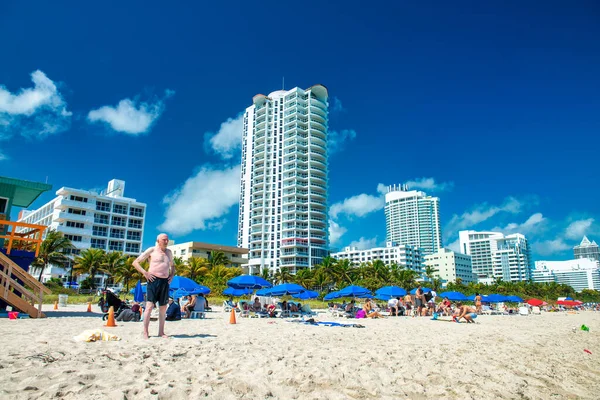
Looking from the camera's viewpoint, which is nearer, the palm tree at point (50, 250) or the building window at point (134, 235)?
the palm tree at point (50, 250)

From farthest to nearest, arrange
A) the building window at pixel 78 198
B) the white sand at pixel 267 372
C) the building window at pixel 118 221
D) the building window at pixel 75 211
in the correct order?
the building window at pixel 118 221, the building window at pixel 78 198, the building window at pixel 75 211, the white sand at pixel 267 372

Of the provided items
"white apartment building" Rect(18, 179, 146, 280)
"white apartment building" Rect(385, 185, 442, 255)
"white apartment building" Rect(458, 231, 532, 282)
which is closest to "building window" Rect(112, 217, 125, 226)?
"white apartment building" Rect(18, 179, 146, 280)

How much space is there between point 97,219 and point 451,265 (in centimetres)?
12679

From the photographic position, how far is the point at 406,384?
450 centimetres

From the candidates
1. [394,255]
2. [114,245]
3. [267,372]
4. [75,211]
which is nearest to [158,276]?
[267,372]

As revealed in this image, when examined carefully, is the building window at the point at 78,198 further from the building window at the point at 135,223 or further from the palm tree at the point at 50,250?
the palm tree at the point at 50,250

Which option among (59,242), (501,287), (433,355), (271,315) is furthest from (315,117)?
(433,355)

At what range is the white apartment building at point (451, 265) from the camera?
152 metres

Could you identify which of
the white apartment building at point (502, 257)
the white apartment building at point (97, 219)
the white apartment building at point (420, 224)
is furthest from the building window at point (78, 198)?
the white apartment building at point (502, 257)

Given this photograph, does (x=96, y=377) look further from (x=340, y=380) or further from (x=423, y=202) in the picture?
(x=423, y=202)

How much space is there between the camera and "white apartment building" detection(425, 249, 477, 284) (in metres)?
152

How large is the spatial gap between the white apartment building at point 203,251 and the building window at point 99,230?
11.7m

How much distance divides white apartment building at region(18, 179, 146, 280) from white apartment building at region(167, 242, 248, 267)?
736 cm

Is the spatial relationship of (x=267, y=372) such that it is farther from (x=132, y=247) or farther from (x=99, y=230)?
(x=132, y=247)
